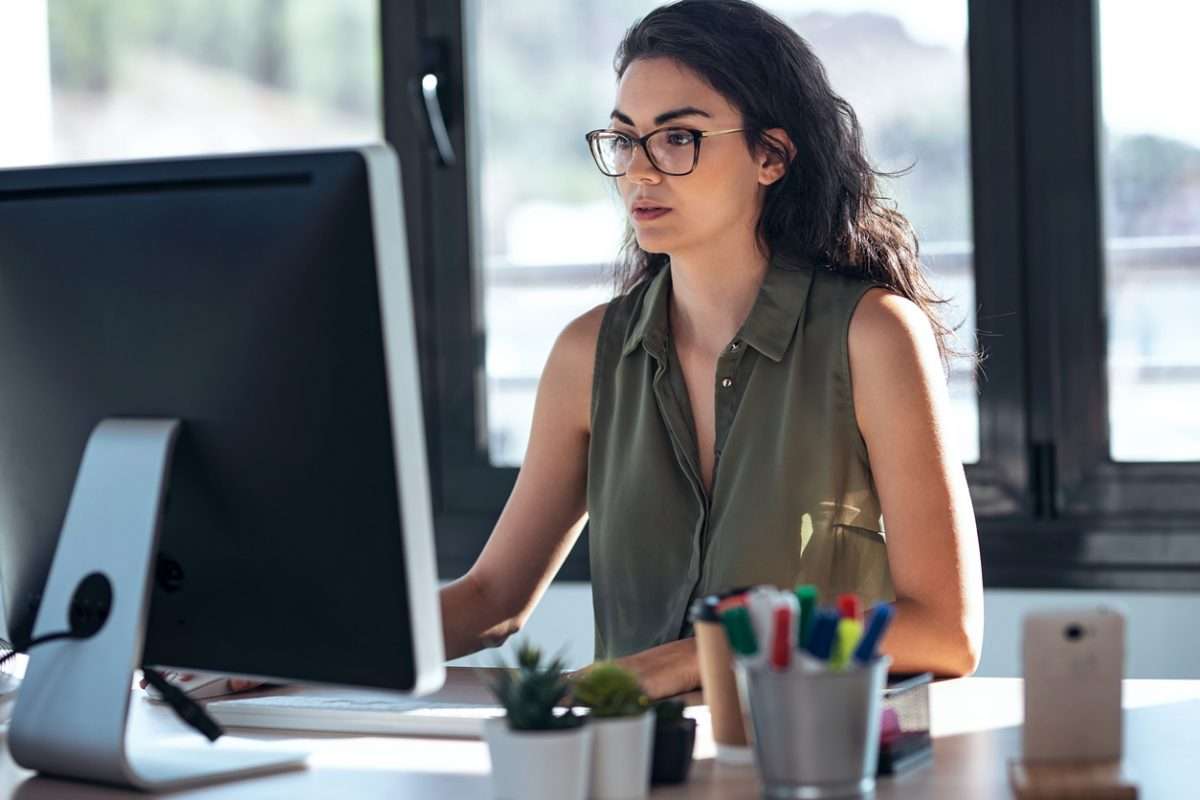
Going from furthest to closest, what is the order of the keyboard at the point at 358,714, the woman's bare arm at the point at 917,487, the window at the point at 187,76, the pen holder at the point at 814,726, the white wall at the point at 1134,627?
the window at the point at 187,76, the white wall at the point at 1134,627, the woman's bare arm at the point at 917,487, the keyboard at the point at 358,714, the pen holder at the point at 814,726

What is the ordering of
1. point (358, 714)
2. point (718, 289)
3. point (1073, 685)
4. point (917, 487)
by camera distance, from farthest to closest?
point (718, 289), point (917, 487), point (358, 714), point (1073, 685)

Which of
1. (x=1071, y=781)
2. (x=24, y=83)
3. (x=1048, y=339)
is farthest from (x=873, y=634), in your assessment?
(x=24, y=83)

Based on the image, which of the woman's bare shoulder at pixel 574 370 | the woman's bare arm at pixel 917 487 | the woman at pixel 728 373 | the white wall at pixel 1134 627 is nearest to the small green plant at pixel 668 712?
the woman's bare arm at pixel 917 487

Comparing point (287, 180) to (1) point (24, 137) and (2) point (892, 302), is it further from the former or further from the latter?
(1) point (24, 137)

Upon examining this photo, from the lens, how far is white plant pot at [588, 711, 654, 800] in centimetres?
109

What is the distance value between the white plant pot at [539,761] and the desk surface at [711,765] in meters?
0.11

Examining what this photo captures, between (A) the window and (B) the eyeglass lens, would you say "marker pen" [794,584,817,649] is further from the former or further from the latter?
(A) the window

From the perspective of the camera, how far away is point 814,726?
1.03m

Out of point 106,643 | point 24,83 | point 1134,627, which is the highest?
point 24,83

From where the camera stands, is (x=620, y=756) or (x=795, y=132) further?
(x=795, y=132)

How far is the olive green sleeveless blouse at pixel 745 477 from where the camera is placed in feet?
5.96

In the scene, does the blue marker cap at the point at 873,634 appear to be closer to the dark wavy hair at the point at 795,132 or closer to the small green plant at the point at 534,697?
the small green plant at the point at 534,697

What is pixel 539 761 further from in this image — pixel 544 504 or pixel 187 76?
pixel 187 76

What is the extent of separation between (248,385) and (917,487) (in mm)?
807
